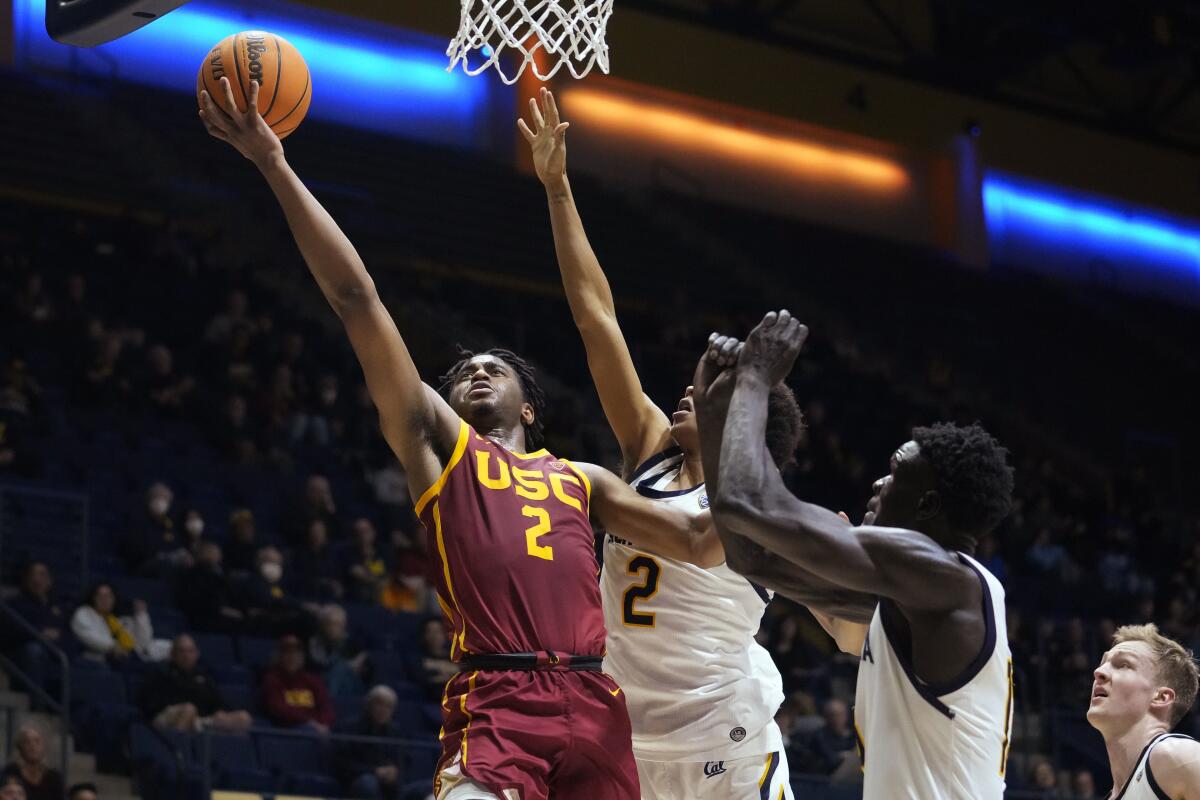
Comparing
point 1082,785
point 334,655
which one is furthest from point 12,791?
point 1082,785

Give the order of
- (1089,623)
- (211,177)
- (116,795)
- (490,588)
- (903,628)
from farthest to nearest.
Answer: (211,177), (1089,623), (116,795), (490,588), (903,628)

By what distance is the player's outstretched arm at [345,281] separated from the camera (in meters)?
4.31

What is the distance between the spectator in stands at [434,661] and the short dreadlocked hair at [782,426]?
6239 mm

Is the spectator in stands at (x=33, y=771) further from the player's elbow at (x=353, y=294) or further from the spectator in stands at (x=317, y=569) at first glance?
the player's elbow at (x=353, y=294)

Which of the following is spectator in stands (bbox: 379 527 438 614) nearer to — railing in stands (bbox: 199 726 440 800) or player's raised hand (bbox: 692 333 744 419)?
railing in stands (bbox: 199 726 440 800)

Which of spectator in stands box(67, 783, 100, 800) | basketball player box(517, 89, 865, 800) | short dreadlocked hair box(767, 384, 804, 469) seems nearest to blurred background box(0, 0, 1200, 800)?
spectator in stands box(67, 783, 100, 800)

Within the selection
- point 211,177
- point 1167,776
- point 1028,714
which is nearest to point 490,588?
point 1167,776

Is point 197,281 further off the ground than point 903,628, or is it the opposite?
point 197,281

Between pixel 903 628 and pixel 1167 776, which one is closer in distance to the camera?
pixel 903 628

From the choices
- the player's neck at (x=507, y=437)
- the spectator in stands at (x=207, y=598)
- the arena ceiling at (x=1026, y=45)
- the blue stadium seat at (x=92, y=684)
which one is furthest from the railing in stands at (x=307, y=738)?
the arena ceiling at (x=1026, y=45)

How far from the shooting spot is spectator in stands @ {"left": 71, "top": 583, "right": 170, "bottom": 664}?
9.92 m

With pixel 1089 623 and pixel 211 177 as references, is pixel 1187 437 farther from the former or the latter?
pixel 211 177

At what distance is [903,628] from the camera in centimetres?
353

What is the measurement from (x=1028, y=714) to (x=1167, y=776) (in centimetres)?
946
